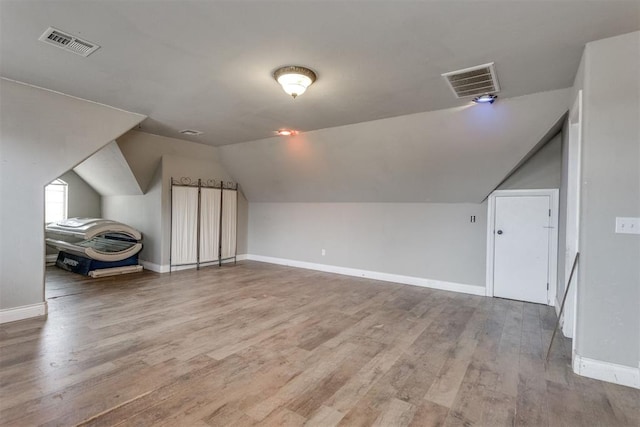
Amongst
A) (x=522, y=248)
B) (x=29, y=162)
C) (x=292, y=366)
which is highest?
(x=29, y=162)

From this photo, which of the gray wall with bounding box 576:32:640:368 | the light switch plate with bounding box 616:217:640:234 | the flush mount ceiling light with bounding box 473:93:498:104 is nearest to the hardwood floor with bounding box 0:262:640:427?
the gray wall with bounding box 576:32:640:368

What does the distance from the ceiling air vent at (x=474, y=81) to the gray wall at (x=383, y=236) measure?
220 centimetres

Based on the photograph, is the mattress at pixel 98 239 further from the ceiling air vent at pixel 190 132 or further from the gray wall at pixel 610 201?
the gray wall at pixel 610 201

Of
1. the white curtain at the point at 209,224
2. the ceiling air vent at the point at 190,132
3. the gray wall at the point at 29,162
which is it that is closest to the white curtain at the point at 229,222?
the white curtain at the point at 209,224

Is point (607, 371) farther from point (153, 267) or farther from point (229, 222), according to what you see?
point (153, 267)

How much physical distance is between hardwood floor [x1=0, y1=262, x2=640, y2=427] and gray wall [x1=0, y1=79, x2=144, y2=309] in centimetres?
50

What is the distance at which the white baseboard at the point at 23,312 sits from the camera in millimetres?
3416

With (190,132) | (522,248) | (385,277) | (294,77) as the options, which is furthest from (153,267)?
(522,248)

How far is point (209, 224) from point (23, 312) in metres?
3.54

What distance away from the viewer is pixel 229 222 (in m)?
7.26

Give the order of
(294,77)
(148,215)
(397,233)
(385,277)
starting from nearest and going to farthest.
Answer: (294,77) < (397,233) < (385,277) < (148,215)

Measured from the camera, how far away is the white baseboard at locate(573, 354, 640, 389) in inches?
92.3

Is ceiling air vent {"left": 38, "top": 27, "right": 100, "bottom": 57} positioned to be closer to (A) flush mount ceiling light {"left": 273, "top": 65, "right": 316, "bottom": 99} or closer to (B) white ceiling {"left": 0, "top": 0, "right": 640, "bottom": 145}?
(B) white ceiling {"left": 0, "top": 0, "right": 640, "bottom": 145}

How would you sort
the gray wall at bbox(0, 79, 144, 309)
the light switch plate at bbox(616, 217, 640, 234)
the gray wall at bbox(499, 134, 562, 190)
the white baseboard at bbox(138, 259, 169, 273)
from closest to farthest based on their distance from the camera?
the light switch plate at bbox(616, 217, 640, 234)
the gray wall at bbox(0, 79, 144, 309)
the gray wall at bbox(499, 134, 562, 190)
the white baseboard at bbox(138, 259, 169, 273)
